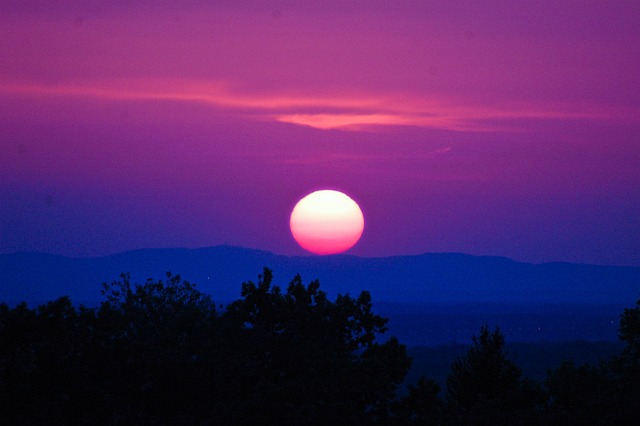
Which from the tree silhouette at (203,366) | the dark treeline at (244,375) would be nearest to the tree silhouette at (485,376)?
the dark treeline at (244,375)

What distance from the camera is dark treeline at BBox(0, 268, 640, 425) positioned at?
26922 mm

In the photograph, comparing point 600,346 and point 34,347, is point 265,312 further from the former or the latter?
point 600,346

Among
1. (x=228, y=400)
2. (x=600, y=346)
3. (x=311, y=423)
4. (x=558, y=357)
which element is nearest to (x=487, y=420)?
(x=311, y=423)

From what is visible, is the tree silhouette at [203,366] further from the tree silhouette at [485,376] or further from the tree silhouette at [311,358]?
the tree silhouette at [485,376]

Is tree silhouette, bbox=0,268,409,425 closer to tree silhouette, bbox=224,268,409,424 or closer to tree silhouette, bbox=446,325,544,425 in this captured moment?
tree silhouette, bbox=224,268,409,424

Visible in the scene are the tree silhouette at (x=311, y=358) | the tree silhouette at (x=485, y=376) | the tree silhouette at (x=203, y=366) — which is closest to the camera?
the tree silhouette at (x=203, y=366)

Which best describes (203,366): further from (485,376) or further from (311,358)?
(485,376)

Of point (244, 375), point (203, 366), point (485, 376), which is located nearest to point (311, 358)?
point (244, 375)

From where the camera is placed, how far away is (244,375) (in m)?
30.2

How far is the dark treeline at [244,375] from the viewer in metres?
26.9

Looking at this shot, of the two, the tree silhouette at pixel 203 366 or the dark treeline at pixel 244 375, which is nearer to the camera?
the tree silhouette at pixel 203 366

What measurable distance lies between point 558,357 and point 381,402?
129 meters

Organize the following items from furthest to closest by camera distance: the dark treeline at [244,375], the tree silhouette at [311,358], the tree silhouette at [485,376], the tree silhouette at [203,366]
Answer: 1. the tree silhouette at [485,376]
2. the tree silhouette at [311,358]
3. the dark treeline at [244,375]
4. the tree silhouette at [203,366]

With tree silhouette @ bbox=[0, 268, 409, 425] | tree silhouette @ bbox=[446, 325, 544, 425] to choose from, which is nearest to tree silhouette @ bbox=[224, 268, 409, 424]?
tree silhouette @ bbox=[0, 268, 409, 425]
